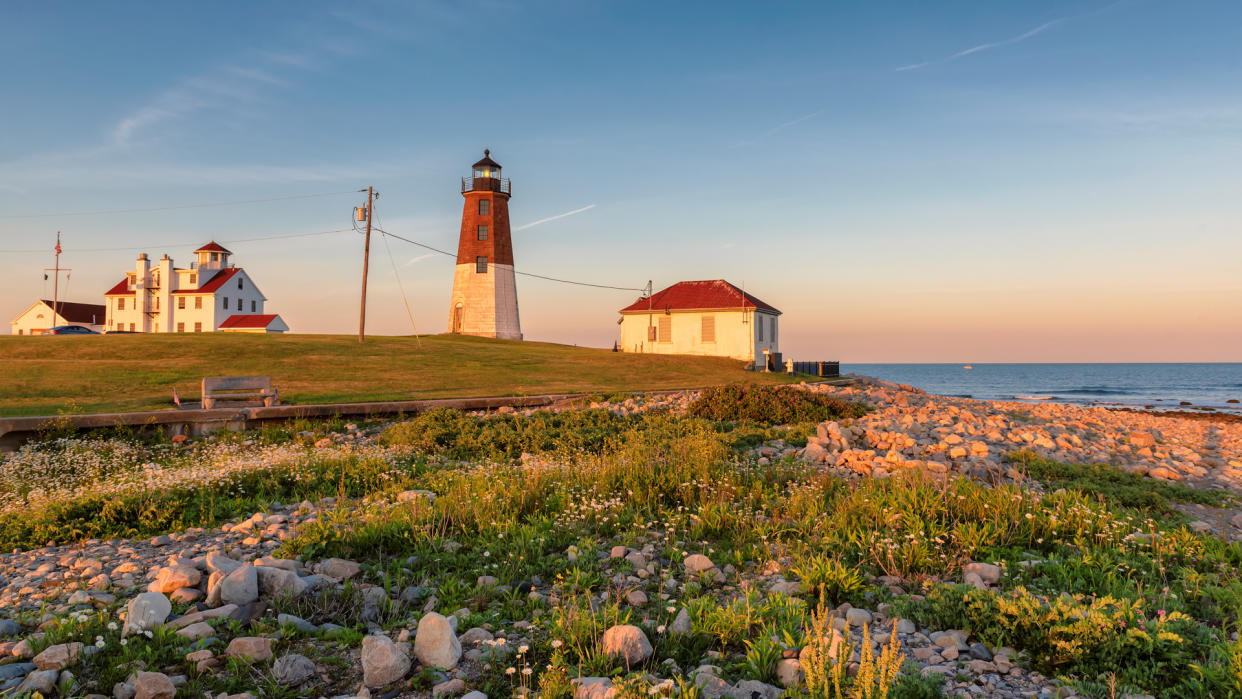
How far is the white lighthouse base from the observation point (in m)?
49.1

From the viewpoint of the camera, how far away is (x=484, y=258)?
48.7 m

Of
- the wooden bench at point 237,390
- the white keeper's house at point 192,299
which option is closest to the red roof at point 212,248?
the white keeper's house at point 192,299

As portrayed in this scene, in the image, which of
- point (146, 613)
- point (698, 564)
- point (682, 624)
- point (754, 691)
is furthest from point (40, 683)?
point (698, 564)

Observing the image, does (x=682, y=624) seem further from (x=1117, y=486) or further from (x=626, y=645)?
(x=1117, y=486)

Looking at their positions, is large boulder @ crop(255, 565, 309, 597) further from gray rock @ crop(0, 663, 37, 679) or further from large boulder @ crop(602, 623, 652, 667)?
large boulder @ crop(602, 623, 652, 667)

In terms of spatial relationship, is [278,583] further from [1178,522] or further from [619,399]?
[619,399]

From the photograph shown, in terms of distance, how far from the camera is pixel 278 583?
15.5ft

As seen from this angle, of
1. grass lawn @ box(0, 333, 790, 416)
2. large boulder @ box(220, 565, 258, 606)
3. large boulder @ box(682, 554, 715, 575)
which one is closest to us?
large boulder @ box(220, 565, 258, 606)

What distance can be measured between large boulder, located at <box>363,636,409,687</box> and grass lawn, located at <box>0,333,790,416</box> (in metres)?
15.5

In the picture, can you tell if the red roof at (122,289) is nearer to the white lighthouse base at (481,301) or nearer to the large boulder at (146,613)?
the white lighthouse base at (481,301)

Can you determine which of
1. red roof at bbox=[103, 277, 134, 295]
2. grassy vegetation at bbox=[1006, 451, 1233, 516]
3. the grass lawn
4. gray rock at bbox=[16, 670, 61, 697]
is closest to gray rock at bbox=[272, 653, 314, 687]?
gray rock at bbox=[16, 670, 61, 697]

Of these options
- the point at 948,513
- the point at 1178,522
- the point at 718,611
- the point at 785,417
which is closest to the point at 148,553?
the point at 718,611

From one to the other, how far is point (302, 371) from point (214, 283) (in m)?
51.2

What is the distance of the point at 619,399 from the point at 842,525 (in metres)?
14.1
